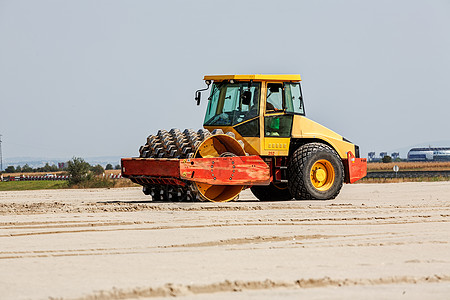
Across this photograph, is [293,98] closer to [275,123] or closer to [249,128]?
[275,123]

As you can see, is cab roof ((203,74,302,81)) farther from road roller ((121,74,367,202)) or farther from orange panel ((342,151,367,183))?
orange panel ((342,151,367,183))

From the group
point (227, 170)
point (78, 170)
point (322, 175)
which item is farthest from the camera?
point (78, 170)

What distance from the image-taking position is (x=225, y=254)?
27.5 ft

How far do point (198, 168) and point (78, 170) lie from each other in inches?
834

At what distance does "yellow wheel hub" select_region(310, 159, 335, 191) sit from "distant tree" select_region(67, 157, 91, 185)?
18904mm

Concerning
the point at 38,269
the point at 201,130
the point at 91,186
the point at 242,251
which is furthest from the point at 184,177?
the point at 91,186

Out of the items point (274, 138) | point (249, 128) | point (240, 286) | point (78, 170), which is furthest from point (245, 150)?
point (78, 170)

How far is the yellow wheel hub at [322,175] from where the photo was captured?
1783 centimetres

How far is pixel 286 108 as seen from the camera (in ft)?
57.2

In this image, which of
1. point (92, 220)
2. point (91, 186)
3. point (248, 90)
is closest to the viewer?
point (92, 220)

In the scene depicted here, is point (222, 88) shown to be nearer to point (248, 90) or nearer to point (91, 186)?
point (248, 90)

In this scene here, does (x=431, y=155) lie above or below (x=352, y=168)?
above

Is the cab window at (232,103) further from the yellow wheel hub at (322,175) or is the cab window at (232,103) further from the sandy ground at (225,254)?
the sandy ground at (225,254)

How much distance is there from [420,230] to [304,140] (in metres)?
7.30
